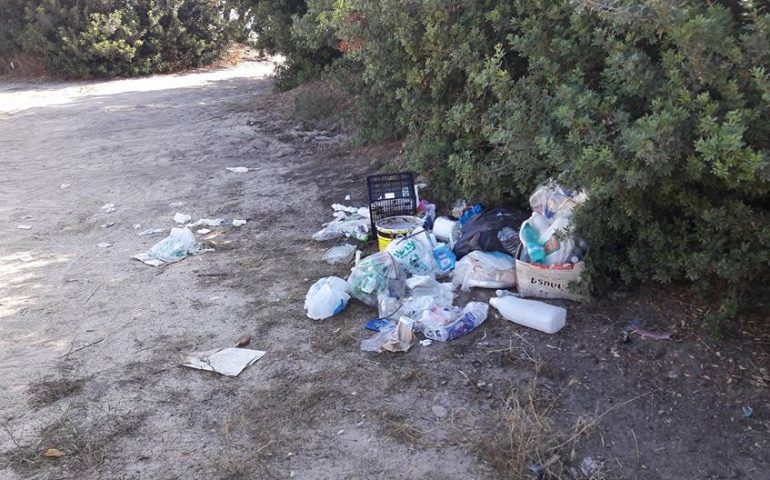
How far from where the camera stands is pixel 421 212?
18.2 ft

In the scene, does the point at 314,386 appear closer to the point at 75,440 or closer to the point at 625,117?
the point at 75,440

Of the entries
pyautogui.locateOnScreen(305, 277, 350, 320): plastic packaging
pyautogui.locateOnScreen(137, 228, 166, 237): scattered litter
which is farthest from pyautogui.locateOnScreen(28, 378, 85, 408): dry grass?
pyautogui.locateOnScreen(137, 228, 166, 237): scattered litter

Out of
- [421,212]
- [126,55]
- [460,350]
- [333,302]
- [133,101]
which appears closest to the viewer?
[460,350]

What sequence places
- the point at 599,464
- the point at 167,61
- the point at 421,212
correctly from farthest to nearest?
the point at 167,61, the point at 421,212, the point at 599,464

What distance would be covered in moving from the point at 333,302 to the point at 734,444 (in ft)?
7.46

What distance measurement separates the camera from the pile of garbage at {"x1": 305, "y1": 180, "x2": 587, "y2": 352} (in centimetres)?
386

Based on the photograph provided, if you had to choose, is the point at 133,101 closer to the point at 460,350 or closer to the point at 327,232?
the point at 327,232

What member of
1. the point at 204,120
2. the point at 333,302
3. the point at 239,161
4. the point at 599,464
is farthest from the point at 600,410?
the point at 204,120

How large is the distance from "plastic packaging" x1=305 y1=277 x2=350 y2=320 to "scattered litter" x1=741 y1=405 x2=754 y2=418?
2237 millimetres

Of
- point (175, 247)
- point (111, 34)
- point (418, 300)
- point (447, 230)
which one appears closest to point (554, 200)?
point (447, 230)

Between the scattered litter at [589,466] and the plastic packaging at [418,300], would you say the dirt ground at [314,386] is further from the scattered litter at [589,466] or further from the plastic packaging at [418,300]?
the plastic packaging at [418,300]

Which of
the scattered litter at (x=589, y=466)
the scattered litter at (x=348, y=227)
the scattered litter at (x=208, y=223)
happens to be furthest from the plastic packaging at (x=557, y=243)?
the scattered litter at (x=208, y=223)

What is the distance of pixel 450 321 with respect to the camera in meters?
3.90

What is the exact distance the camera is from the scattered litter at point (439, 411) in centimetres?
316
